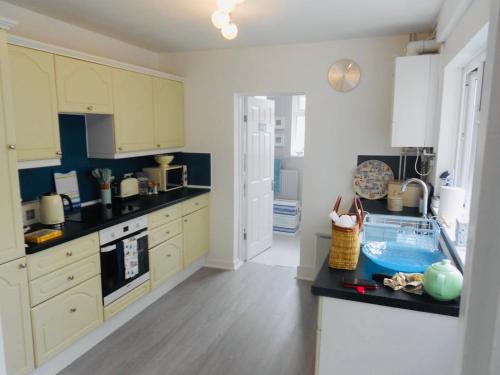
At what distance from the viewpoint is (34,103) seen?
8.04 feet

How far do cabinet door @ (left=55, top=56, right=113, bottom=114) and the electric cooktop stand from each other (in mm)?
800

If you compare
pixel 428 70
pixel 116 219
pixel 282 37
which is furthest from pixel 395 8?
pixel 116 219

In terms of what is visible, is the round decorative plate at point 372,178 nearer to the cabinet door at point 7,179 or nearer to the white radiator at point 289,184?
the white radiator at point 289,184

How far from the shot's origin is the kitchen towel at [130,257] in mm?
2975

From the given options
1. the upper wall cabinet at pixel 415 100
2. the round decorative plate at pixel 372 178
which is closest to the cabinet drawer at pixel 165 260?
the round decorative plate at pixel 372 178

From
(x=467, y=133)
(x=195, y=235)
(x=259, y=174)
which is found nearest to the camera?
(x=467, y=133)

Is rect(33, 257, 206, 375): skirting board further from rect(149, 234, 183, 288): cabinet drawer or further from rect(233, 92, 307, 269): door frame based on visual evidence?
rect(233, 92, 307, 269): door frame

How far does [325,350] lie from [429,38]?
285cm

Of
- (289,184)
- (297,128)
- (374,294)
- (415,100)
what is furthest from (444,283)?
(297,128)

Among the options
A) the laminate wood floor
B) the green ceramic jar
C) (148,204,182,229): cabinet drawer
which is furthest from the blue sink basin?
(148,204,182,229): cabinet drawer

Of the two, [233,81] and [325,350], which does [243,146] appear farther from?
[325,350]

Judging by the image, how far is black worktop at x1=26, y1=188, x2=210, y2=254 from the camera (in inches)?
93.9

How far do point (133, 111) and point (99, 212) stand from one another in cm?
98

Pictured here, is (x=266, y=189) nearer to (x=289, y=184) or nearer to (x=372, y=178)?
(x=289, y=184)
